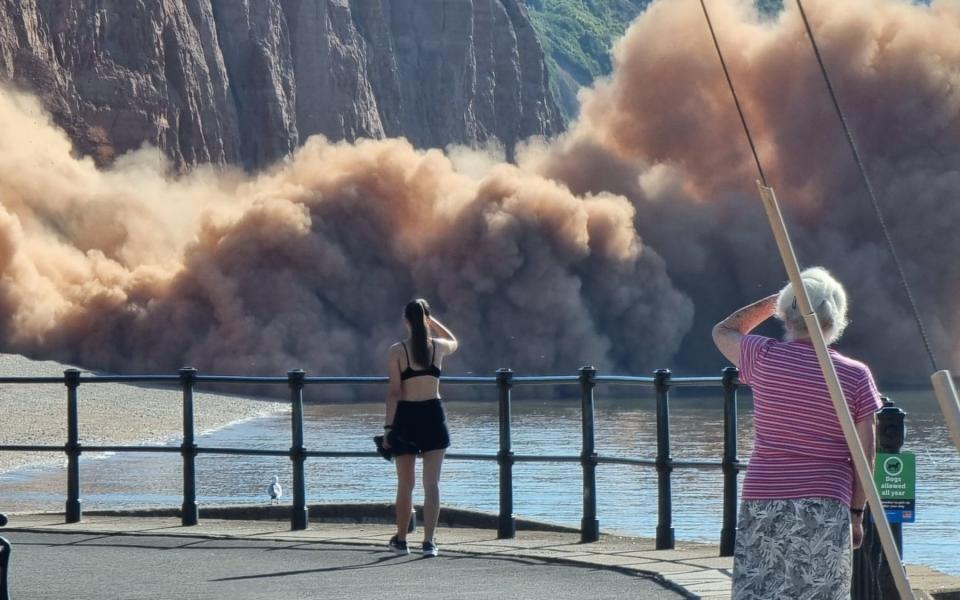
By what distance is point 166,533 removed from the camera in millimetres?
10484

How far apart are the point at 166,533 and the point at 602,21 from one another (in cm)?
16129

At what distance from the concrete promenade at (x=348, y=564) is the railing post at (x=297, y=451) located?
0.16 metres

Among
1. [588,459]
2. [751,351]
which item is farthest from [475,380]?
[751,351]

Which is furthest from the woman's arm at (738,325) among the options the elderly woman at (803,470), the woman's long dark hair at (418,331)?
the woman's long dark hair at (418,331)

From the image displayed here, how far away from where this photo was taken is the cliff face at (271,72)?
58.2 metres

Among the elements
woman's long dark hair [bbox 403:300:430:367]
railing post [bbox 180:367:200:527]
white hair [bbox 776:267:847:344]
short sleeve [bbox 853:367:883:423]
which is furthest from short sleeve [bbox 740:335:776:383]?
railing post [bbox 180:367:200:527]

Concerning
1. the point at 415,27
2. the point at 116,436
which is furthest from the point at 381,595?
the point at 415,27

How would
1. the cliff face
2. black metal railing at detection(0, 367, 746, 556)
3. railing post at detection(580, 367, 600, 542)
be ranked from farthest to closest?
the cliff face, railing post at detection(580, 367, 600, 542), black metal railing at detection(0, 367, 746, 556)

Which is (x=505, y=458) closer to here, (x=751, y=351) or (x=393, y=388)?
(x=393, y=388)

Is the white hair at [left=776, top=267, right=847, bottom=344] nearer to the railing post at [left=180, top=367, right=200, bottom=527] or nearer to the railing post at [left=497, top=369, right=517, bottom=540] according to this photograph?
the railing post at [left=497, top=369, right=517, bottom=540]

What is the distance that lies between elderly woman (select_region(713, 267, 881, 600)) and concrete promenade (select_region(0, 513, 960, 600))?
6.21 feet

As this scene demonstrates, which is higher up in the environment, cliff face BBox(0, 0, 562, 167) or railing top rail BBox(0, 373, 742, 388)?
cliff face BBox(0, 0, 562, 167)

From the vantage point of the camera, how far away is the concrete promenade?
807cm

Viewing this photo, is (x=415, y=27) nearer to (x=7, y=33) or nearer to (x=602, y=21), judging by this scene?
(x=7, y=33)
